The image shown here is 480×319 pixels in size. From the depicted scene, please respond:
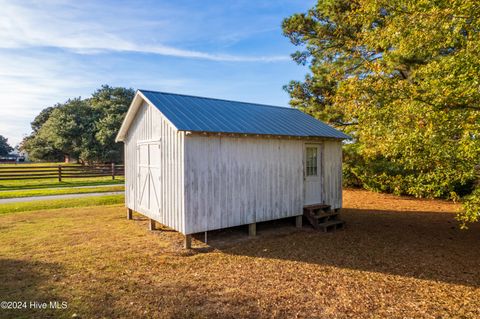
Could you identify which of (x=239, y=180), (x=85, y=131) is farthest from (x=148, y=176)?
(x=85, y=131)

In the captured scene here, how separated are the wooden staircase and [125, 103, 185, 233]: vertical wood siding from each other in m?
4.35

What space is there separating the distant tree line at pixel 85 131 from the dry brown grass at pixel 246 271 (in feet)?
82.6

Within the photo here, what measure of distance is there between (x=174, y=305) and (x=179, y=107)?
5148 millimetres

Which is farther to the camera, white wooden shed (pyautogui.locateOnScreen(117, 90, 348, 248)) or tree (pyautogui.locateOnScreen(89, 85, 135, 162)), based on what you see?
tree (pyautogui.locateOnScreen(89, 85, 135, 162))

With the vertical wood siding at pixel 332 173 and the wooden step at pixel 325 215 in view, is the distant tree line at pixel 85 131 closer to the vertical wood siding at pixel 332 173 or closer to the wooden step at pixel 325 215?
the vertical wood siding at pixel 332 173

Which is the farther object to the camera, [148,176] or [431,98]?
[148,176]

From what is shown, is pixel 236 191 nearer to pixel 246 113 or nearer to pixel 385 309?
pixel 246 113

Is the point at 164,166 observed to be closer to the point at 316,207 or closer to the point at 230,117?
the point at 230,117

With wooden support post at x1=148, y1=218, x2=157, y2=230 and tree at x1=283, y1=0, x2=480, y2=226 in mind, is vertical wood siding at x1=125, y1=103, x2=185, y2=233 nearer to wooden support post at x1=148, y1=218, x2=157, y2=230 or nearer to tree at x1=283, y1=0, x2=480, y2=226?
wooden support post at x1=148, y1=218, x2=157, y2=230

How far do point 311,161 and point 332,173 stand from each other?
1.11m

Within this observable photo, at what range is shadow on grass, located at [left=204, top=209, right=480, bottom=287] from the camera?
19.6ft

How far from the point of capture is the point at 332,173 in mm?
10109

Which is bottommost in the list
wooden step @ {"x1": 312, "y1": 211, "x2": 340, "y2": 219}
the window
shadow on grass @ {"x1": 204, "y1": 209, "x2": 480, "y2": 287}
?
shadow on grass @ {"x1": 204, "y1": 209, "x2": 480, "y2": 287}

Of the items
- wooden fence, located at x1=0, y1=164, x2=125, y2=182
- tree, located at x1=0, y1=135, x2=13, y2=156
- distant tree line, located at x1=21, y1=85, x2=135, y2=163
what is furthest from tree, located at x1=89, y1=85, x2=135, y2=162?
tree, located at x1=0, y1=135, x2=13, y2=156
